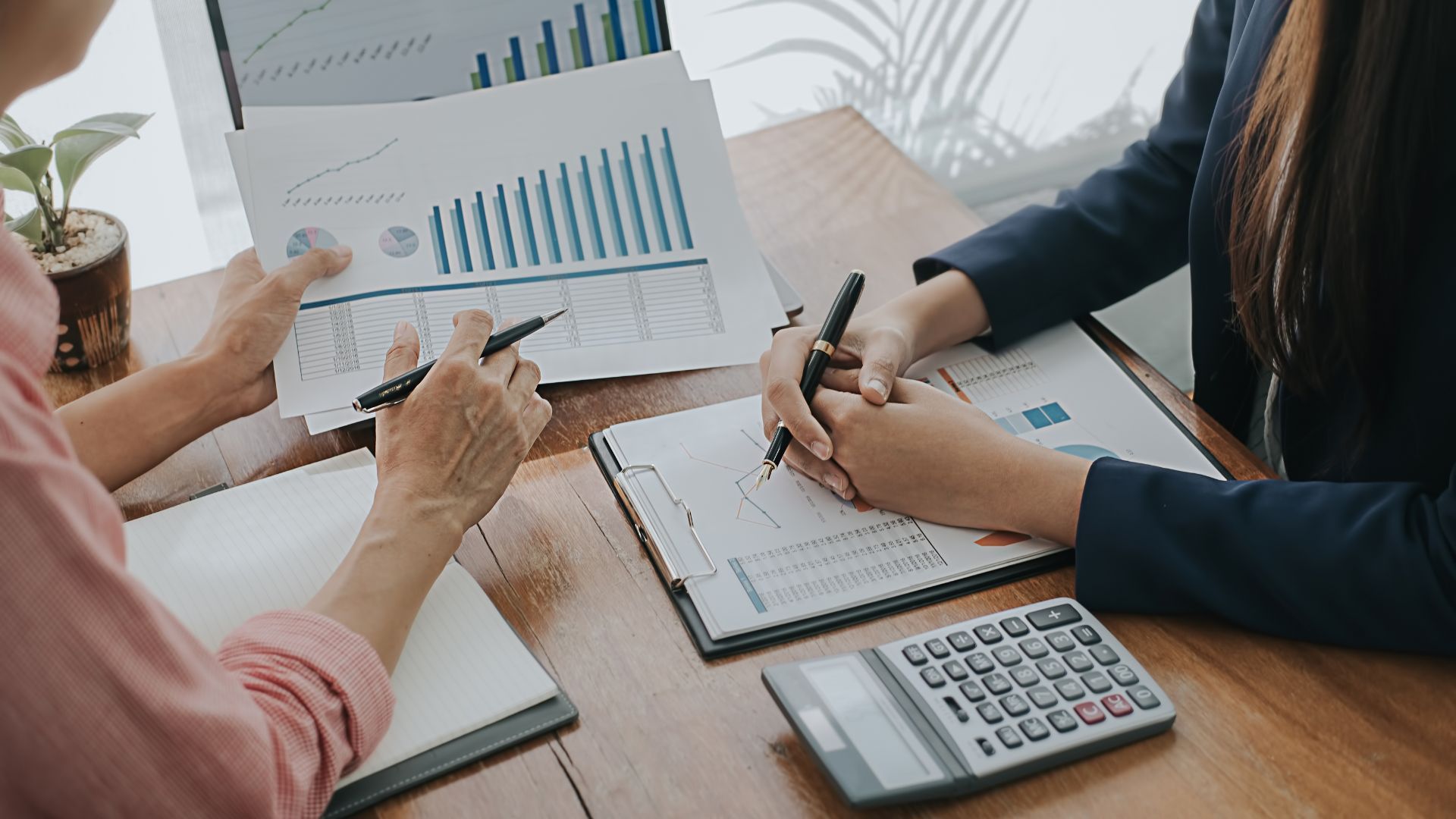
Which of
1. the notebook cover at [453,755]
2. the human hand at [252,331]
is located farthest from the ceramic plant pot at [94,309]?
the notebook cover at [453,755]

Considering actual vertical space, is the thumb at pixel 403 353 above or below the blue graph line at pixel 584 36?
below

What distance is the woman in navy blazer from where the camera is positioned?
74cm

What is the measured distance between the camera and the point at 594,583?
2.61 feet

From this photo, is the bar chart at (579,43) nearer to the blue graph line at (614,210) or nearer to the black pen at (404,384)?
the blue graph line at (614,210)

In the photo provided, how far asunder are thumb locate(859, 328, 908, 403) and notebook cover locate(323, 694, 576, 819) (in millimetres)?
331

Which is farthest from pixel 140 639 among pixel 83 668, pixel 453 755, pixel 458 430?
pixel 458 430

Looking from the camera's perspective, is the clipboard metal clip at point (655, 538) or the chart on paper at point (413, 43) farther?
the chart on paper at point (413, 43)

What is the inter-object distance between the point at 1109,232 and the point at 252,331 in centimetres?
76

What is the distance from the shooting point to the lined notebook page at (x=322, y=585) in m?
0.69

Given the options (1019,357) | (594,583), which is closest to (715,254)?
(1019,357)

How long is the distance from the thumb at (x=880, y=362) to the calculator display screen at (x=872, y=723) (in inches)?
9.5

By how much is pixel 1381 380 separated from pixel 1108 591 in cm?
30

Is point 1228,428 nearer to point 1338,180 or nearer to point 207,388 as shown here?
point 1338,180

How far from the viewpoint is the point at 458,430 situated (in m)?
0.82
